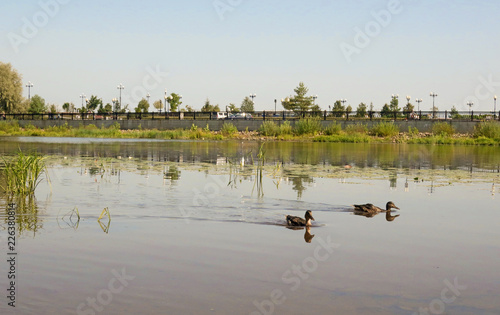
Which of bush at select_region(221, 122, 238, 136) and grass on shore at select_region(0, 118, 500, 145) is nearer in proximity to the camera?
grass on shore at select_region(0, 118, 500, 145)

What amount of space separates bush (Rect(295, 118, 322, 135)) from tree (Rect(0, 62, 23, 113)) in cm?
6170

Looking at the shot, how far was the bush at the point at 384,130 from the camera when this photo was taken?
50875 millimetres

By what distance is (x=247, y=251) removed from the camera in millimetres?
7570

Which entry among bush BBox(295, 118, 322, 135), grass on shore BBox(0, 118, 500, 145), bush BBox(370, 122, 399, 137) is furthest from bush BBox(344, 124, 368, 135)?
bush BBox(295, 118, 322, 135)

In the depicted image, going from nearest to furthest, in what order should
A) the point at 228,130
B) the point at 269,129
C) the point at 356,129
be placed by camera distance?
the point at 356,129
the point at 269,129
the point at 228,130

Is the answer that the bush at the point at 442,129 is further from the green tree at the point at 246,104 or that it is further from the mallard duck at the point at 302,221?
the green tree at the point at 246,104

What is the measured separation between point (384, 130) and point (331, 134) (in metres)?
4.61

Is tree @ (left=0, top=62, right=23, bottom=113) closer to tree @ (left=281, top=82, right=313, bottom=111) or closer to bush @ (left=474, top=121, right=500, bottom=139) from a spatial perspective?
tree @ (left=281, top=82, right=313, bottom=111)

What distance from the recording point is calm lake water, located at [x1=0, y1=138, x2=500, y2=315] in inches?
218

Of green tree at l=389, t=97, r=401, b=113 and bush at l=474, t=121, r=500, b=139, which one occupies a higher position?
green tree at l=389, t=97, r=401, b=113

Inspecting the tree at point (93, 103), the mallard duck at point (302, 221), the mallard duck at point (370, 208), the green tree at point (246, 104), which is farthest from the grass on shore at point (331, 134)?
the green tree at point (246, 104)

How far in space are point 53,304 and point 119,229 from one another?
3498mm

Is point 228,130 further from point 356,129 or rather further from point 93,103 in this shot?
point 93,103

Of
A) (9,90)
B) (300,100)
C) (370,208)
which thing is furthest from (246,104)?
(370,208)
